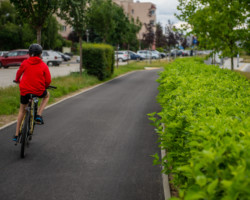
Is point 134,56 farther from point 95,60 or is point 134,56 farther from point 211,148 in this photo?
point 211,148

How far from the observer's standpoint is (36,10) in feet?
46.9

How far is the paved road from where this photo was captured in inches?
176

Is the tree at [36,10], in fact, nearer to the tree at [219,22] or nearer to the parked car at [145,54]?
the tree at [219,22]

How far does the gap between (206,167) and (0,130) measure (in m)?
6.82

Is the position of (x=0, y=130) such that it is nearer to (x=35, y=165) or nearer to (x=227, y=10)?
(x=35, y=165)

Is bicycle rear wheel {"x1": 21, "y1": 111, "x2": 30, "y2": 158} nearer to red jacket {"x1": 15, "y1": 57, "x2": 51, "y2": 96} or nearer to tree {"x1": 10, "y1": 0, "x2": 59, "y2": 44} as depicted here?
red jacket {"x1": 15, "y1": 57, "x2": 51, "y2": 96}

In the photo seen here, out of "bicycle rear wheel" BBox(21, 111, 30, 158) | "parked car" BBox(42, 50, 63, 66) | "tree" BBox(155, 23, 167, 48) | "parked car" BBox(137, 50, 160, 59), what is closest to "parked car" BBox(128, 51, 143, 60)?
"parked car" BBox(137, 50, 160, 59)

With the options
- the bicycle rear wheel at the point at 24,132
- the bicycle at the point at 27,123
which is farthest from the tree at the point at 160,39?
the bicycle rear wheel at the point at 24,132

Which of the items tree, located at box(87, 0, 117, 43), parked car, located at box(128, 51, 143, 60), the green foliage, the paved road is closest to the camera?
the paved road

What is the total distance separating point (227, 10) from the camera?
1462cm

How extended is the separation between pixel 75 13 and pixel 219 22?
833cm

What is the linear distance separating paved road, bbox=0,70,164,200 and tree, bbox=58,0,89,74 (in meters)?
10.6

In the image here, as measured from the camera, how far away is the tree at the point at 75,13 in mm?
18773

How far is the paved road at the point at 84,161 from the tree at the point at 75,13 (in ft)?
34.7
